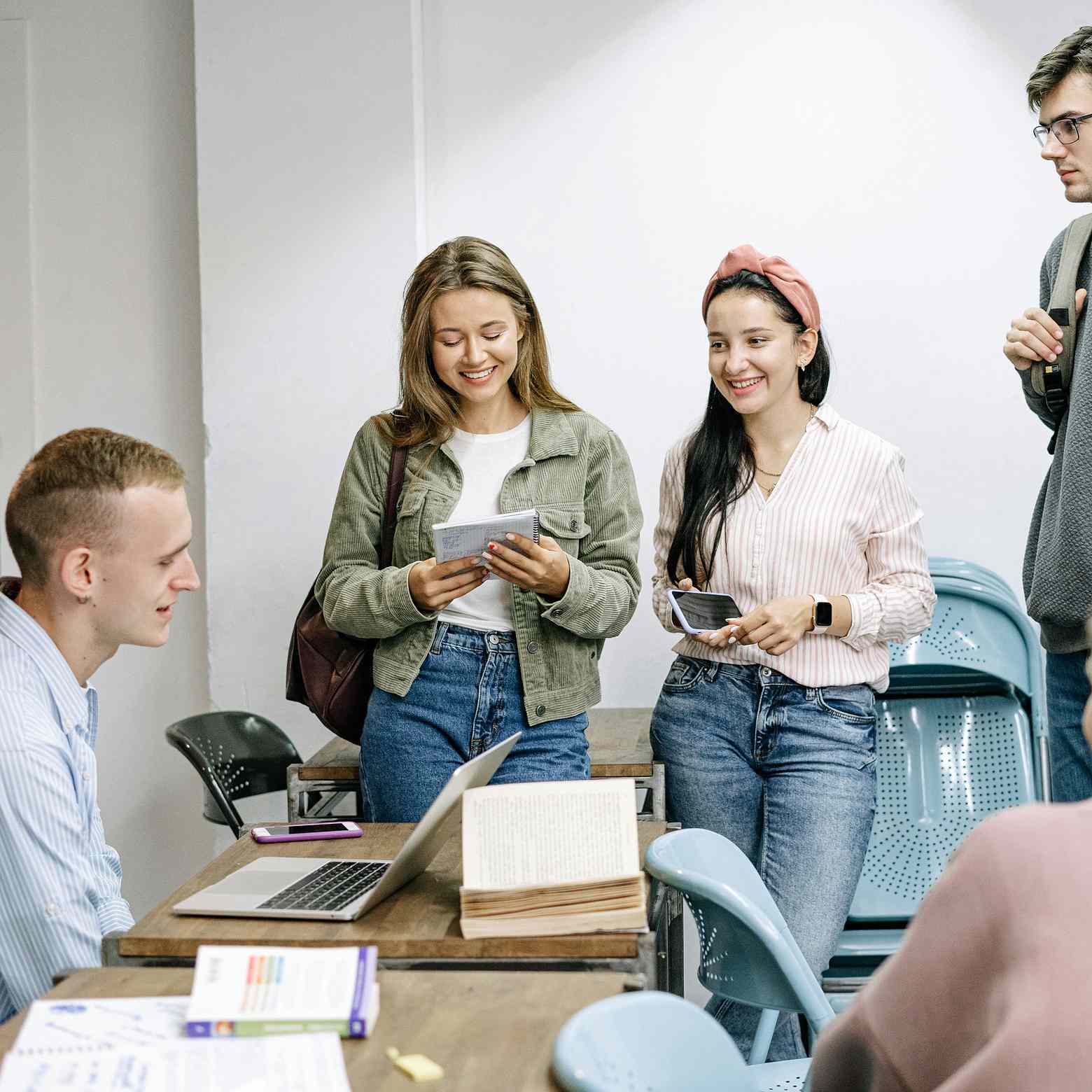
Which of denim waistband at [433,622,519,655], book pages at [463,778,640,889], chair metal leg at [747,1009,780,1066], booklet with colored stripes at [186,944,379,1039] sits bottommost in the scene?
chair metal leg at [747,1009,780,1066]

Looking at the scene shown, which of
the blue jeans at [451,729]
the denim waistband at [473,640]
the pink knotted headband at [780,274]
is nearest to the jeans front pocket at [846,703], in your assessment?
the blue jeans at [451,729]

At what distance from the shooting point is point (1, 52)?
14.1ft

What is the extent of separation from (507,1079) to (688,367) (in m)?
2.82

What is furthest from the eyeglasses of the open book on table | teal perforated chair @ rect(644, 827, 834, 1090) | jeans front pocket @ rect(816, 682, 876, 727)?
the open book on table

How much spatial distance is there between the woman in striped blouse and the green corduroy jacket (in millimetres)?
199

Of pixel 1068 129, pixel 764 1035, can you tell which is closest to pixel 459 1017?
pixel 764 1035

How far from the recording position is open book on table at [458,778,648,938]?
6.18 feet

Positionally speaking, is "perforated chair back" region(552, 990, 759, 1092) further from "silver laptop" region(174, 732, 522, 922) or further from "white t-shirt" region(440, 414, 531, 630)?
"white t-shirt" region(440, 414, 531, 630)

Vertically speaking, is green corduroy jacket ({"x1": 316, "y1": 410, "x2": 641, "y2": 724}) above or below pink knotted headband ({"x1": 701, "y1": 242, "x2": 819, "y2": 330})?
below

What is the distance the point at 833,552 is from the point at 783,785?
54 centimetres

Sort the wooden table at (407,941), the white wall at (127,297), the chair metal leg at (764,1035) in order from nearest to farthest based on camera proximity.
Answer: the wooden table at (407,941) → the chair metal leg at (764,1035) → the white wall at (127,297)

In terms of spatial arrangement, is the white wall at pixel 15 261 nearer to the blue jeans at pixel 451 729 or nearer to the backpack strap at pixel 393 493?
the backpack strap at pixel 393 493

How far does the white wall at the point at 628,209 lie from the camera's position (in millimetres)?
3896

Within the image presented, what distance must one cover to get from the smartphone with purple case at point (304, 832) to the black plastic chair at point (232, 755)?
97cm
